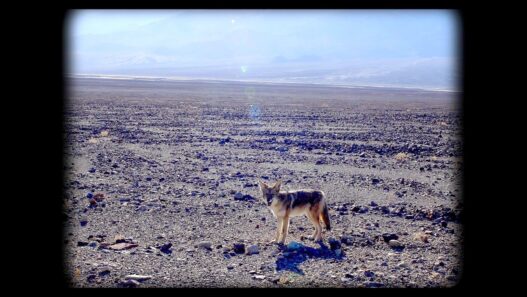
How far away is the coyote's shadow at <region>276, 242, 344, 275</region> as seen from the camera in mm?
6030

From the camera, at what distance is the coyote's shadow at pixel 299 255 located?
19.8 feet

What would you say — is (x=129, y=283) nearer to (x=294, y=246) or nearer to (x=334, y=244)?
(x=294, y=246)

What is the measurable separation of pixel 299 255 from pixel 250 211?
2135mm

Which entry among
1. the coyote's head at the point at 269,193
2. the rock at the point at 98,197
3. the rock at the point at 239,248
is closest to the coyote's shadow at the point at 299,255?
the rock at the point at 239,248

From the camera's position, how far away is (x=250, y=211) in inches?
332


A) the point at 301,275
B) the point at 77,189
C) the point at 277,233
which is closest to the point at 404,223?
the point at 277,233

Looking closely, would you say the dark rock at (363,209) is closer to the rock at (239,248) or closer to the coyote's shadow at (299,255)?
the coyote's shadow at (299,255)

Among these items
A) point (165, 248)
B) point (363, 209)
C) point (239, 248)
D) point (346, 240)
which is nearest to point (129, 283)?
point (165, 248)

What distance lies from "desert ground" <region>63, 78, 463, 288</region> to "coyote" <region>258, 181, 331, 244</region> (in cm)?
20

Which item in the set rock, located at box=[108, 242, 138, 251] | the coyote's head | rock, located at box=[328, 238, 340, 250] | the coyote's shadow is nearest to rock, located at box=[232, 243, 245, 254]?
the coyote's shadow

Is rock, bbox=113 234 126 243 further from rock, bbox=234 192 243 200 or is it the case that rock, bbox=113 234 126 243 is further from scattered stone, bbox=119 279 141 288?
rock, bbox=234 192 243 200

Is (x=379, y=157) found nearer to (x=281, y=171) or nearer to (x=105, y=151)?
(x=281, y=171)

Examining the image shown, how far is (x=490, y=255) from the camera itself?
15.9ft

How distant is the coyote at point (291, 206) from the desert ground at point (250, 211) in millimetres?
204
